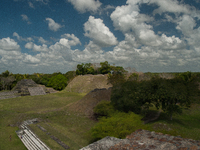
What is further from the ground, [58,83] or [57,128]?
[58,83]

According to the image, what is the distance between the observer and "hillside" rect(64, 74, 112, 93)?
47.4 metres

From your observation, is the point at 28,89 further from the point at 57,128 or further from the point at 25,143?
the point at 25,143

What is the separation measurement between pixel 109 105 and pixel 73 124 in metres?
5.60

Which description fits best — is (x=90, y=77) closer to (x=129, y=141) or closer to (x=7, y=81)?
(x=7, y=81)

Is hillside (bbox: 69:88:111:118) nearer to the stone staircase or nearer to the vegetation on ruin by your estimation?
the vegetation on ruin

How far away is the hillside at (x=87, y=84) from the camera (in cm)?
4744

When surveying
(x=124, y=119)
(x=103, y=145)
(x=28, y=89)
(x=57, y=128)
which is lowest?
(x=57, y=128)

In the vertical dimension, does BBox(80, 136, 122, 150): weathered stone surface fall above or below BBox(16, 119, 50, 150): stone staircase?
above

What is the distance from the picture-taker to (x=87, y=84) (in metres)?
49.8

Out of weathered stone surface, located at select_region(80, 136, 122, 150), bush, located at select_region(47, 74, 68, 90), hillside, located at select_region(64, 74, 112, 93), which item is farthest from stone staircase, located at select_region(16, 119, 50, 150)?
bush, located at select_region(47, 74, 68, 90)

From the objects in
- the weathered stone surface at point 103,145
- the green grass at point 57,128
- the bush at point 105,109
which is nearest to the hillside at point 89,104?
the green grass at point 57,128

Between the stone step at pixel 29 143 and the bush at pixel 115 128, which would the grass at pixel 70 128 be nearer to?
the stone step at pixel 29 143

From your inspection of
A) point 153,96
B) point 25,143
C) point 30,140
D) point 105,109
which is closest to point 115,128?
point 153,96

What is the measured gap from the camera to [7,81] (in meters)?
47.3
